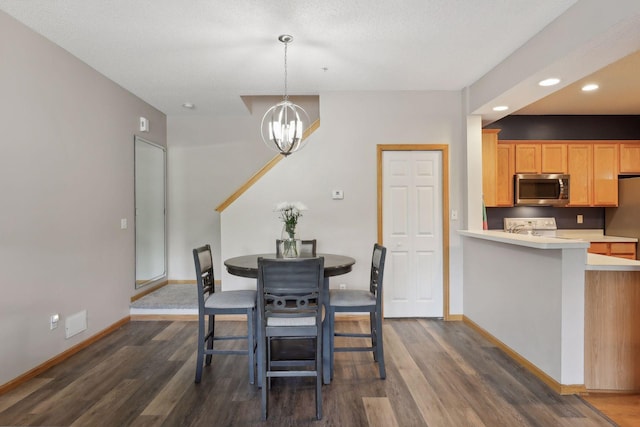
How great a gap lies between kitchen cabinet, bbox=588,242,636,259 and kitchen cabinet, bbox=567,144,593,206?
22.8 inches

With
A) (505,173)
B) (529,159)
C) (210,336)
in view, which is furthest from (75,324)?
(529,159)

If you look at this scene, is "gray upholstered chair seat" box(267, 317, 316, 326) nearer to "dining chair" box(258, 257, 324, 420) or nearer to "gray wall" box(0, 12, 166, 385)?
"dining chair" box(258, 257, 324, 420)

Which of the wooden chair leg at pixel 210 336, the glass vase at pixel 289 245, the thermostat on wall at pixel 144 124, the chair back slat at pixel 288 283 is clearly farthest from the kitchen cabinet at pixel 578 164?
the thermostat on wall at pixel 144 124

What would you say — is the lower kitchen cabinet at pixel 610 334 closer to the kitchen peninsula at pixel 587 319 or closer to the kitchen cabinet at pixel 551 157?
the kitchen peninsula at pixel 587 319

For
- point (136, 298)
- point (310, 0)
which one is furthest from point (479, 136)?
point (136, 298)

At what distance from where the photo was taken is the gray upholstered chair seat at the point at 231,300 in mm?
2695

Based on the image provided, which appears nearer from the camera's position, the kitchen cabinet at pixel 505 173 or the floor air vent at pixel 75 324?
the floor air vent at pixel 75 324

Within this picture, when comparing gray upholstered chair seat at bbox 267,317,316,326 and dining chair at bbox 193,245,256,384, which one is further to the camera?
dining chair at bbox 193,245,256,384

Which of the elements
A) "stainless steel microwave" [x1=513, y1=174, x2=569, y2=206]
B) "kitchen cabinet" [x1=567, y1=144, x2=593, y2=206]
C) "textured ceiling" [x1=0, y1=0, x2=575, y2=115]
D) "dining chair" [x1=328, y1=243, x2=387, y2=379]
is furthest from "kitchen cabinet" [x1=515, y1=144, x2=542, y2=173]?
"dining chair" [x1=328, y1=243, x2=387, y2=379]

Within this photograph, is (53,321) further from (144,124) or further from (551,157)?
(551,157)

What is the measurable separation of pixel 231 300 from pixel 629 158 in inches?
214

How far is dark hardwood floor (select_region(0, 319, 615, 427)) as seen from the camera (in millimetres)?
2170

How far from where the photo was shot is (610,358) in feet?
8.16

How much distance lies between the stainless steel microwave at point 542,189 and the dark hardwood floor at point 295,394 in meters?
2.36
